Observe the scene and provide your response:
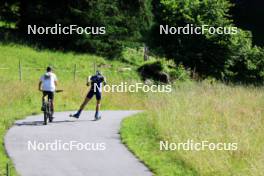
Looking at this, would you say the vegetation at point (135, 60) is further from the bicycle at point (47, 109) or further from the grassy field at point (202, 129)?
the bicycle at point (47, 109)

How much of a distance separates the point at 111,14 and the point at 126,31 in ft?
5.25

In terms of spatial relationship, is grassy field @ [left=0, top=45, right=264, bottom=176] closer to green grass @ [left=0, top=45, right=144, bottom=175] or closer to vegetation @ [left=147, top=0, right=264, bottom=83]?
green grass @ [left=0, top=45, right=144, bottom=175]

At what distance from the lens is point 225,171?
36.9 ft

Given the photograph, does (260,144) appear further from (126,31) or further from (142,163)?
(126,31)

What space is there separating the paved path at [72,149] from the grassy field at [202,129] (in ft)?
1.47

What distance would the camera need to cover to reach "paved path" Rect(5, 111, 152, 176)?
39.4 ft

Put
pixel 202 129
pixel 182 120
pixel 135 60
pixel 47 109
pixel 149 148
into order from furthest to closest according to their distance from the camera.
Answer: pixel 135 60
pixel 47 109
pixel 182 120
pixel 202 129
pixel 149 148

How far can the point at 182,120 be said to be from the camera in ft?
52.5

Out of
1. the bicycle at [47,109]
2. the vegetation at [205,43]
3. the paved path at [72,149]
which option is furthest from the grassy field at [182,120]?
the vegetation at [205,43]

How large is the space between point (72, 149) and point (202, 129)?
334 cm

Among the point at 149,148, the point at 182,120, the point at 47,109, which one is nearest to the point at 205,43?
the point at 47,109

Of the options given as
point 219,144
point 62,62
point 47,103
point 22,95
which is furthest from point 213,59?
point 219,144

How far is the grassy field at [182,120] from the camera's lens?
1207cm

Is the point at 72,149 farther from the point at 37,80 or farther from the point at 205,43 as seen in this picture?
the point at 205,43
